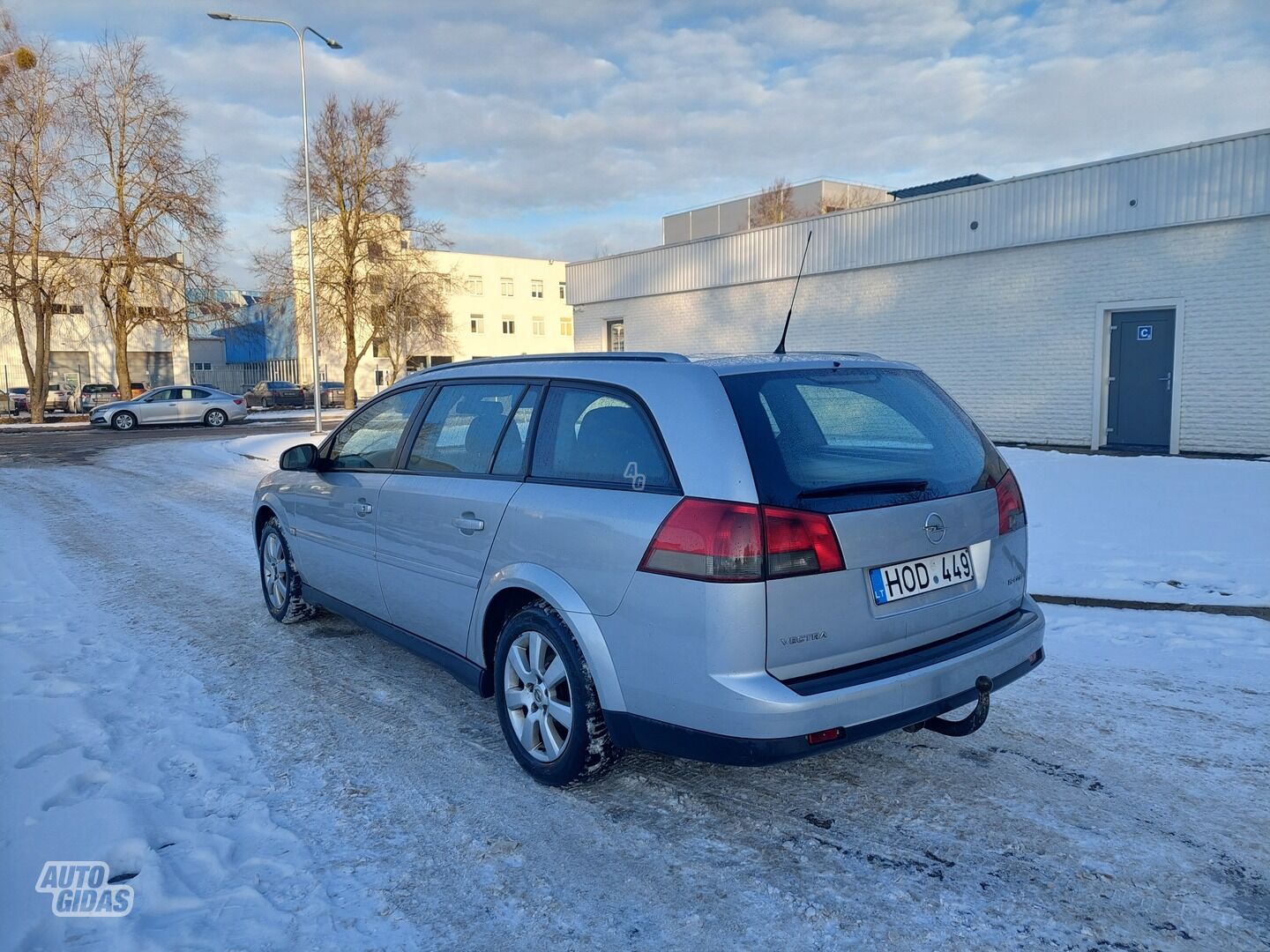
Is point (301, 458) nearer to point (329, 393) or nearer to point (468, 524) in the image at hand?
point (468, 524)

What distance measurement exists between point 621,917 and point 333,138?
4211cm

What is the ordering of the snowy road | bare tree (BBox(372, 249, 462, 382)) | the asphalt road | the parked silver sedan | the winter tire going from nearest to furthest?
the snowy road
the winter tire
the asphalt road
the parked silver sedan
bare tree (BBox(372, 249, 462, 382))

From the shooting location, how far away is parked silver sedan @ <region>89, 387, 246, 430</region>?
2948 cm

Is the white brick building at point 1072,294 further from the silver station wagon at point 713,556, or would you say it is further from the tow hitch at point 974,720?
Answer: the tow hitch at point 974,720

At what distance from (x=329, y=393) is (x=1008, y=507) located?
54.8m

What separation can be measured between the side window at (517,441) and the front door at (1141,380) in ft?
48.2

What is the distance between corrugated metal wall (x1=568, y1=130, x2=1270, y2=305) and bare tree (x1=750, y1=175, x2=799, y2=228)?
30.9 metres

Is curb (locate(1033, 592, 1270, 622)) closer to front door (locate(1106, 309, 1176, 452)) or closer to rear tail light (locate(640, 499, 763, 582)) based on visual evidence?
rear tail light (locate(640, 499, 763, 582))

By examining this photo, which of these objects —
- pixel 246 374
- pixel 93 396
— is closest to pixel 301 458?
pixel 93 396

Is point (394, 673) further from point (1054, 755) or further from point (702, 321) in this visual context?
point (702, 321)

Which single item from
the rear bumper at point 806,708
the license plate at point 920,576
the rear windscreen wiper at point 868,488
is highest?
the rear windscreen wiper at point 868,488

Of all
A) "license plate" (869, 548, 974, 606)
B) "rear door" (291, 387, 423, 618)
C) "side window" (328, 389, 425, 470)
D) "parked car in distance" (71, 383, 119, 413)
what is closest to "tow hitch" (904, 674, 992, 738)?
"license plate" (869, 548, 974, 606)

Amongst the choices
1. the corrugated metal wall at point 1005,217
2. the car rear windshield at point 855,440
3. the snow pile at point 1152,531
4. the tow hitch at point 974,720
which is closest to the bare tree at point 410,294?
the corrugated metal wall at point 1005,217

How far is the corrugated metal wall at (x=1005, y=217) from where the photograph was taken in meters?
14.0
